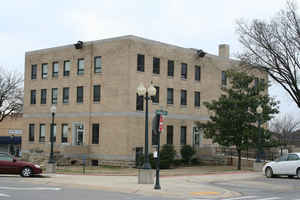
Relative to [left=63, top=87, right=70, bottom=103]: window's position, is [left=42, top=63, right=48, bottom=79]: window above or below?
above

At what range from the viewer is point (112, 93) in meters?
41.9

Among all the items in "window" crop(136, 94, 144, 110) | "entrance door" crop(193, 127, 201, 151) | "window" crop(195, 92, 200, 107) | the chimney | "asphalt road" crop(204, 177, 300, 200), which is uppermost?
the chimney

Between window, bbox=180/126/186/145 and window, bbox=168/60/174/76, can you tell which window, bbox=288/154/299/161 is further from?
window, bbox=168/60/174/76

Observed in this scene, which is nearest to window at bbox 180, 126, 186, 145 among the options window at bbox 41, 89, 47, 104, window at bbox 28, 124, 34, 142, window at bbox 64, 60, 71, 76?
window at bbox 64, 60, 71, 76

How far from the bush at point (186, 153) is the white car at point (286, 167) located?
1481cm

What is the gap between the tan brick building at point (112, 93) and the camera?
41.2 meters

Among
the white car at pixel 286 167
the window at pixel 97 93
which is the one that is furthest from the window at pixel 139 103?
the white car at pixel 286 167

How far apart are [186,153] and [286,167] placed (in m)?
16.5

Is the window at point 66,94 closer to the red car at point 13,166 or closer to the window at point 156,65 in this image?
the window at point 156,65

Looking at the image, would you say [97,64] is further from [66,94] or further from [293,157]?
[293,157]

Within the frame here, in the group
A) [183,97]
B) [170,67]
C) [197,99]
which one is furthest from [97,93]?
[197,99]

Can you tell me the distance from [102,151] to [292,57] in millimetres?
17883

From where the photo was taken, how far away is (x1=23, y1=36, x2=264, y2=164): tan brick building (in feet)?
135

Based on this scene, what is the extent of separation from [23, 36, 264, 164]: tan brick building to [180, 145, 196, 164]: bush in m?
1.11
